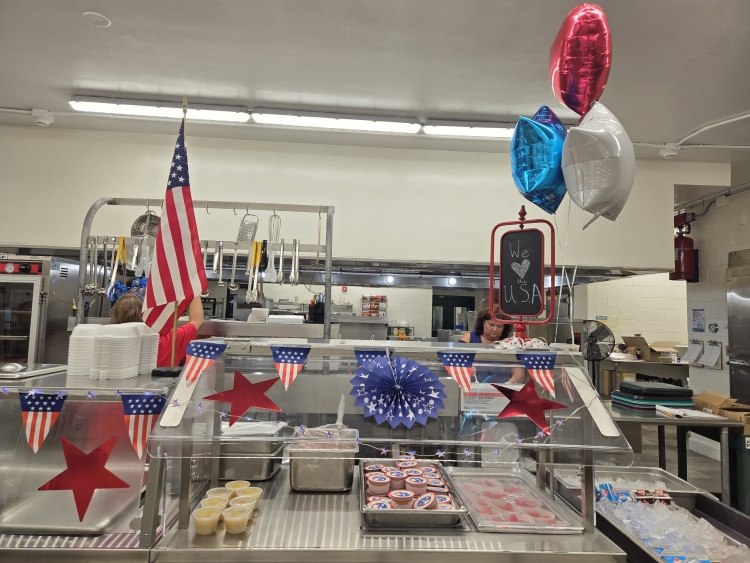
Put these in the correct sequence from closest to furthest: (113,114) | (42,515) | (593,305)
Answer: (42,515) → (113,114) → (593,305)

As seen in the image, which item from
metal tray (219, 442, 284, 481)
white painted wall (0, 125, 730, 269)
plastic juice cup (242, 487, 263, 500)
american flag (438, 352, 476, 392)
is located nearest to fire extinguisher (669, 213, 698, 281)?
white painted wall (0, 125, 730, 269)

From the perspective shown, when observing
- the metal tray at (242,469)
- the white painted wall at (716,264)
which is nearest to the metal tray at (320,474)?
the metal tray at (242,469)

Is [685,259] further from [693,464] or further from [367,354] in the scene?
Answer: [367,354]

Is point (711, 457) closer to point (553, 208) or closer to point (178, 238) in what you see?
point (553, 208)

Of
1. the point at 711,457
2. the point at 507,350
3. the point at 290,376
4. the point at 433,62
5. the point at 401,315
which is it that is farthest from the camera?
the point at 401,315

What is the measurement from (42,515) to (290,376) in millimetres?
1022

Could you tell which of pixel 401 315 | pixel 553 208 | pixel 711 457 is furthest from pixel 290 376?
pixel 711 457

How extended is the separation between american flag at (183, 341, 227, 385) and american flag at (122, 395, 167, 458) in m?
0.13

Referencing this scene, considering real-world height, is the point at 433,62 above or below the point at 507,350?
above

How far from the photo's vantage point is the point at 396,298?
6.84 meters

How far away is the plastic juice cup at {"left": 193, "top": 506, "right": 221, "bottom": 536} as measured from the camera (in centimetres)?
154

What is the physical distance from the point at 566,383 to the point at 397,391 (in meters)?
0.71

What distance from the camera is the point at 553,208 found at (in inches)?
91.1

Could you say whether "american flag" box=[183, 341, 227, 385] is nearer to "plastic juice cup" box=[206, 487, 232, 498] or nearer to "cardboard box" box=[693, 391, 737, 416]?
"plastic juice cup" box=[206, 487, 232, 498]
